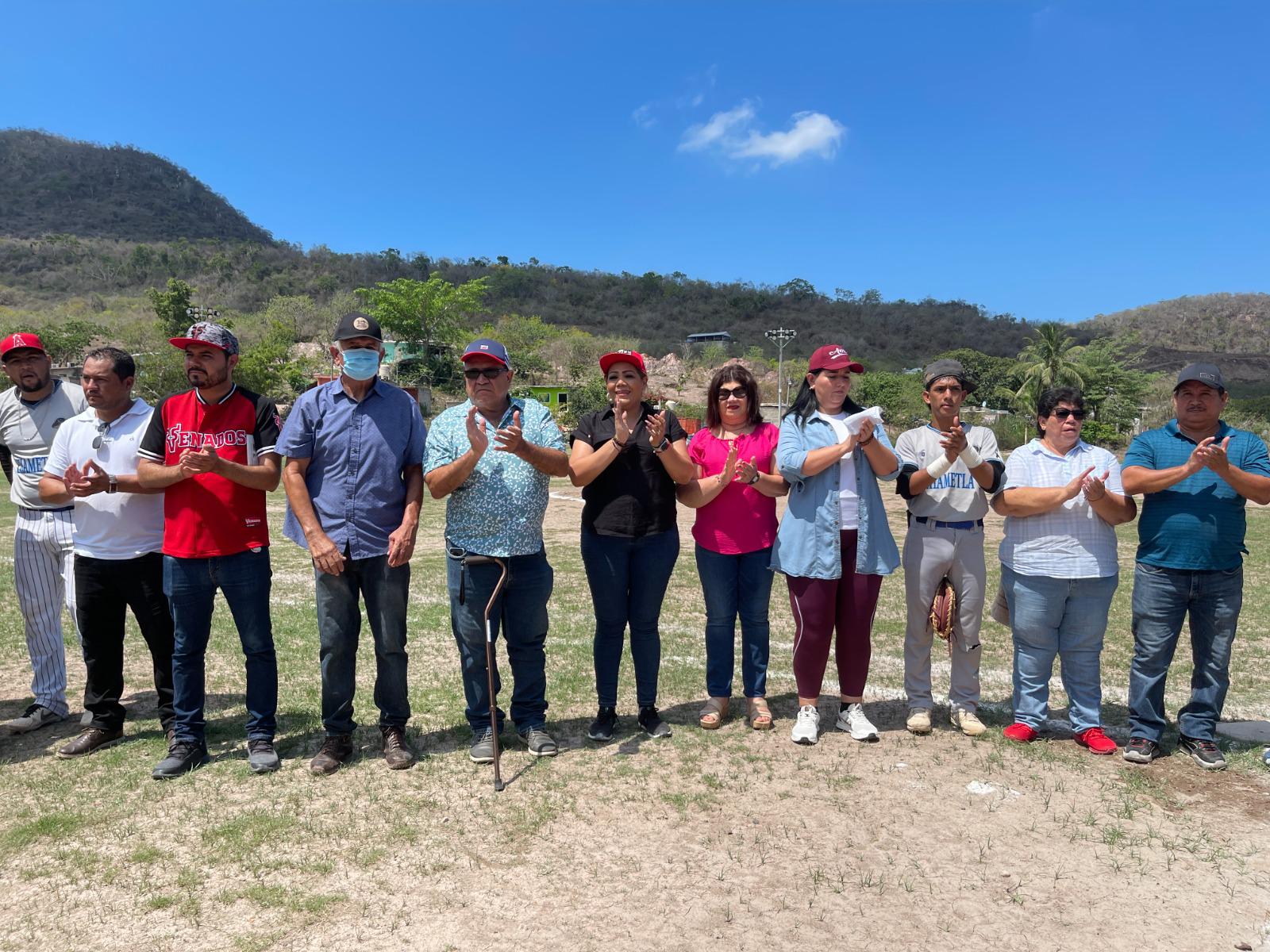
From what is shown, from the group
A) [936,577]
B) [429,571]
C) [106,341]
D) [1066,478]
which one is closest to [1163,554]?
[1066,478]

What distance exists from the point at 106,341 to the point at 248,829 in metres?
61.5

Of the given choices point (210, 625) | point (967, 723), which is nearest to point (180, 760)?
point (210, 625)

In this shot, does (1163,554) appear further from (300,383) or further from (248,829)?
(300,383)

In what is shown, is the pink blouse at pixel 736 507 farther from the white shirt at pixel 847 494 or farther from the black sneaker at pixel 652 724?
the black sneaker at pixel 652 724

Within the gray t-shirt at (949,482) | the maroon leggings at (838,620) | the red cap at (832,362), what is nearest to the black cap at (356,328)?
the red cap at (832,362)

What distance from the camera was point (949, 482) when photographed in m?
4.20

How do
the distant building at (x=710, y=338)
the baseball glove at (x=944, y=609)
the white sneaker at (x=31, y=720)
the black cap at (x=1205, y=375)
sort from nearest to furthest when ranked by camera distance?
1. the black cap at (x=1205, y=375)
2. the baseball glove at (x=944, y=609)
3. the white sneaker at (x=31, y=720)
4. the distant building at (x=710, y=338)

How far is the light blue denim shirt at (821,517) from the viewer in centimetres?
411

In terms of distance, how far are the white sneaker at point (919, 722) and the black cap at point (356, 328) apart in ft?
11.6

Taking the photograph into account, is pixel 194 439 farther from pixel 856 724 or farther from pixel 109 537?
pixel 856 724

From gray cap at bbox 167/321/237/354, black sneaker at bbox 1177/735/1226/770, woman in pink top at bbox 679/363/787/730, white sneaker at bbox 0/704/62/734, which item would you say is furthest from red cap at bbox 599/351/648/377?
white sneaker at bbox 0/704/62/734

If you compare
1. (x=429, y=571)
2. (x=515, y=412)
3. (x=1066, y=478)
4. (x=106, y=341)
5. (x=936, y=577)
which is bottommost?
(x=429, y=571)

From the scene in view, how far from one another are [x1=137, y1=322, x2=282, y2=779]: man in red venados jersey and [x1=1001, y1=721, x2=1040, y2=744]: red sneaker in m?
3.85

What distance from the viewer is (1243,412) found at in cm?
3894
